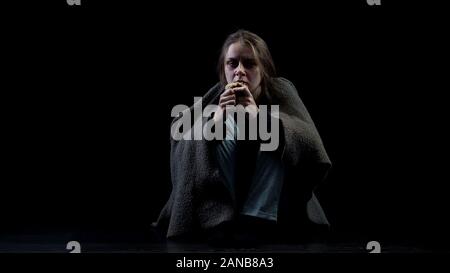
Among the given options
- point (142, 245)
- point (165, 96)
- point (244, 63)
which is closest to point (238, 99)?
point (244, 63)

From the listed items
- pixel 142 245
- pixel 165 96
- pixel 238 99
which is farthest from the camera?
pixel 165 96

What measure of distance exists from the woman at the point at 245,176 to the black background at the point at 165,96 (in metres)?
0.40

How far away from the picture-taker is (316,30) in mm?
1935

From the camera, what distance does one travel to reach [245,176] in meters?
1.45

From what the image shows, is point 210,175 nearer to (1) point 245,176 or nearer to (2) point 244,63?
(1) point 245,176

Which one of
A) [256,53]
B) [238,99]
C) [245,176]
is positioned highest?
[256,53]

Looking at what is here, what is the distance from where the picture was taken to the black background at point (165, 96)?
1891 millimetres

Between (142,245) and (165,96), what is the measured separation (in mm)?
773

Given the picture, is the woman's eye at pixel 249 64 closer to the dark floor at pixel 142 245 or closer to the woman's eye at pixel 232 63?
the woman's eye at pixel 232 63

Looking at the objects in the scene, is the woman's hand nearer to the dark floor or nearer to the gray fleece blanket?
the gray fleece blanket

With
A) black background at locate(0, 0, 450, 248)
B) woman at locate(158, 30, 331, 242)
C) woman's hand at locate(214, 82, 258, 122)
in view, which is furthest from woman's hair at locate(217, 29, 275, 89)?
black background at locate(0, 0, 450, 248)

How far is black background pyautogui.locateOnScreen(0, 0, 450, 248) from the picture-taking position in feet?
6.20

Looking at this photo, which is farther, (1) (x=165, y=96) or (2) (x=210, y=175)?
(1) (x=165, y=96)
